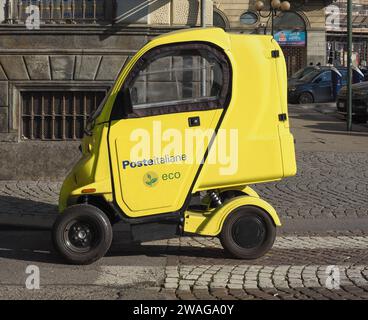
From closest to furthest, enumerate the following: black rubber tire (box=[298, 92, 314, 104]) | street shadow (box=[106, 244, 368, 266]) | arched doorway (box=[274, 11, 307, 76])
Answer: street shadow (box=[106, 244, 368, 266]), black rubber tire (box=[298, 92, 314, 104]), arched doorway (box=[274, 11, 307, 76])

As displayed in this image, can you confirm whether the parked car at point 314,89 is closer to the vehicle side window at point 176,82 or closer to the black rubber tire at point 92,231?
the vehicle side window at point 176,82

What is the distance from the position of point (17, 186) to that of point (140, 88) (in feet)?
14.3

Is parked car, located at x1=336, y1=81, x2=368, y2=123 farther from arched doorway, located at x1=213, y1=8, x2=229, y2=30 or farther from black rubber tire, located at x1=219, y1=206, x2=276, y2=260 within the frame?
arched doorway, located at x1=213, y1=8, x2=229, y2=30

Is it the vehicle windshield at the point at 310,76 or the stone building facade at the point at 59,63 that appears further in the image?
the vehicle windshield at the point at 310,76

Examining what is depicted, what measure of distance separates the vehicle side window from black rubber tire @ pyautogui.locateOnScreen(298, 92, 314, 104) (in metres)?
19.6

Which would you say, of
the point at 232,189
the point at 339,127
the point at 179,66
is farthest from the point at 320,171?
the point at 339,127

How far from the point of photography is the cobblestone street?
A: 5.10 metres

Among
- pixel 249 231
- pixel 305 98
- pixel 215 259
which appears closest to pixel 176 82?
pixel 249 231

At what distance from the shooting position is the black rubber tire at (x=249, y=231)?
6.04m

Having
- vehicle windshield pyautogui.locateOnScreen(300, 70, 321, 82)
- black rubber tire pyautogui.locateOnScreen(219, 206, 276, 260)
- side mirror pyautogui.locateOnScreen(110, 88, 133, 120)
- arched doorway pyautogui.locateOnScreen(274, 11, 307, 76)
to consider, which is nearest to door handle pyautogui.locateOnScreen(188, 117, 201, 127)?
side mirror pyautogui.locateOnScreen(110, 88, 133, 120)

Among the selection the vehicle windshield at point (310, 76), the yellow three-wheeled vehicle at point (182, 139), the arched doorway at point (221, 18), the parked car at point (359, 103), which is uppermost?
the arched doorway at point (221, 18)

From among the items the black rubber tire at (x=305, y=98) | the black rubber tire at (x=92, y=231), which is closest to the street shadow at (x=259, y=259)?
the black rubber tire at (x=92, y=231)

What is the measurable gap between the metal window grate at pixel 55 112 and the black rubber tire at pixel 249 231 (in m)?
4.87

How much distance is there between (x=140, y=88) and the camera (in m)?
5.95
